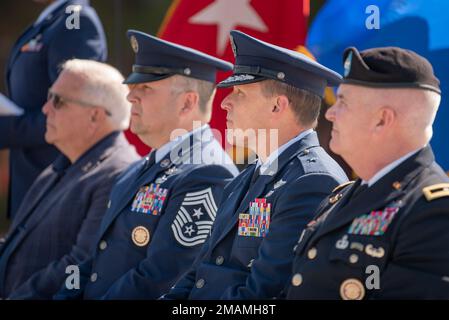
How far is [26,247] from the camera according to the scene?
5.71 metres

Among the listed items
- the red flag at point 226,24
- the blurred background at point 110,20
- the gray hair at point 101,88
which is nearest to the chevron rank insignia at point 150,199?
the gray hair at point 101,88

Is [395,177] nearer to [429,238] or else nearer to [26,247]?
[429,238]

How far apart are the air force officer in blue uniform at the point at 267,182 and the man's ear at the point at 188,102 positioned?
0.67m

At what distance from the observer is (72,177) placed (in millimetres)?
5809

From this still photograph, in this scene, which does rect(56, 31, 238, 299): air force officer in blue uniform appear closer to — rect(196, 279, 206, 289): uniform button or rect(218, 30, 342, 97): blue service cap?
rect(196, 279, 206, 289): uniform button

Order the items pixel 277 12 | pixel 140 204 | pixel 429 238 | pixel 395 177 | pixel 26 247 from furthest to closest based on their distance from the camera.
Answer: pixel 277 12 → pixel 26 247 → pixel 140 204 → pixel 395 177 → pixel 429 238

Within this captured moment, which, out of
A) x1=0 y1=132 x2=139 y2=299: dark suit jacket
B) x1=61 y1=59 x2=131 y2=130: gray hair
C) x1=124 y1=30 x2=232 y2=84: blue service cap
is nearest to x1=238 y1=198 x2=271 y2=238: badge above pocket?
x1=124 y1=30 x2=232 y2=84: blue service cap

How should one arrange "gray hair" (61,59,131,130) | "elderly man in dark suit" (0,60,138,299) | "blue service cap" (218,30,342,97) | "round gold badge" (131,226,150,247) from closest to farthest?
"blue service cap" (218,30,342,97)
"round gold badge" (131,226,150,247)
"elderly man in dark suit" (0,60,138,299)
"gray hair" (61,59,131,130)

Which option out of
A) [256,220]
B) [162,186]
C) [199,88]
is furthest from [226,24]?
[256,220]

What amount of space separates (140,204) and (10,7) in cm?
839

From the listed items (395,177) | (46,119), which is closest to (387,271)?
(395,177)

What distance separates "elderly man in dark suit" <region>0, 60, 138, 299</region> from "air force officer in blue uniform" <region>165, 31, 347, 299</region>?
46.9 inches

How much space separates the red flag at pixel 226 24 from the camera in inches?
265

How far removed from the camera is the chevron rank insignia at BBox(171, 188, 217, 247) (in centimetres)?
477
